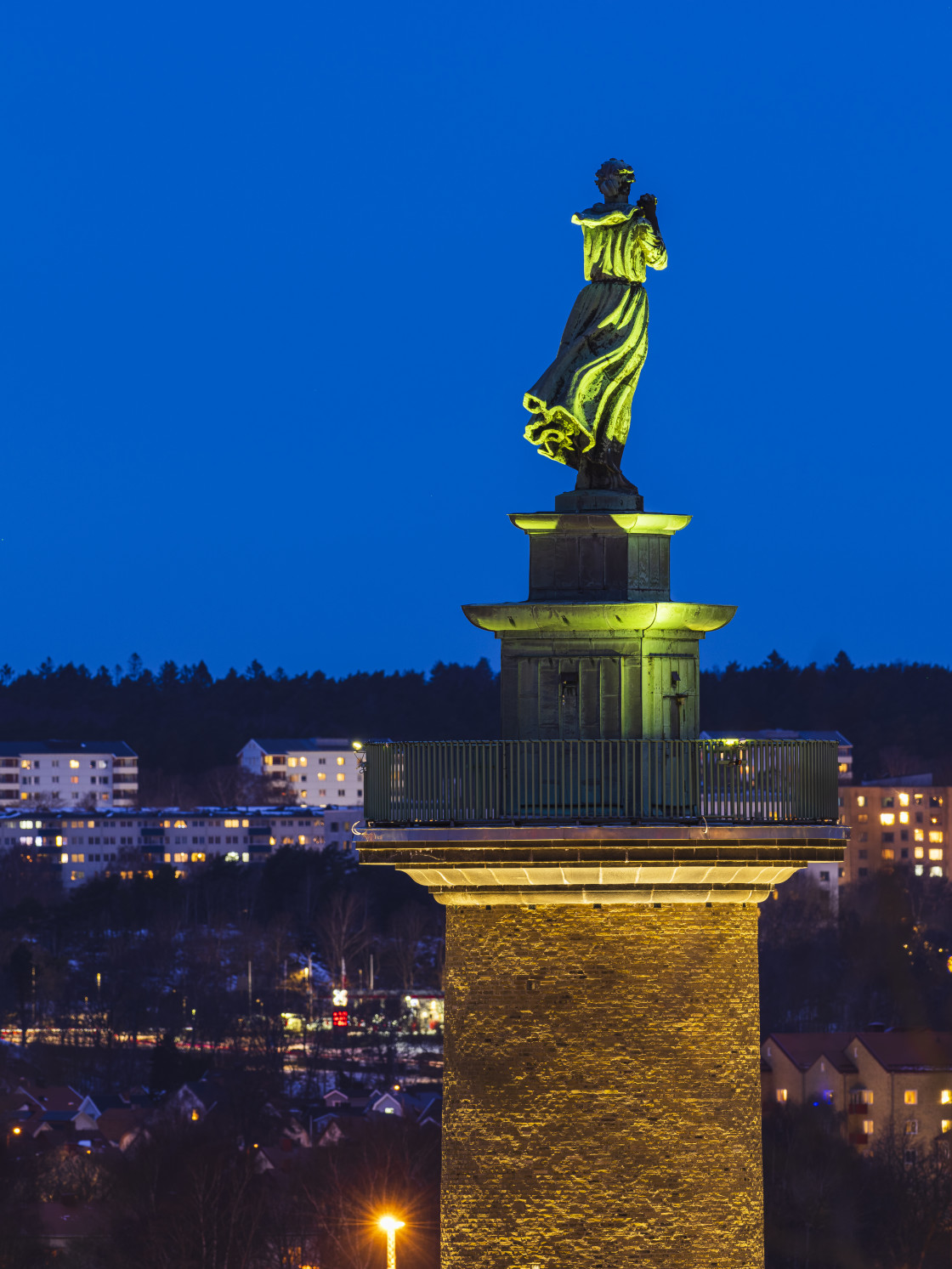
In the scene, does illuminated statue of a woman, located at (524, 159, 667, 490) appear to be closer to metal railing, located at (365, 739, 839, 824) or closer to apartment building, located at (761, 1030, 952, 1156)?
metal railing, located at (365, 739, 839, 824)

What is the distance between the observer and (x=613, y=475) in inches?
567

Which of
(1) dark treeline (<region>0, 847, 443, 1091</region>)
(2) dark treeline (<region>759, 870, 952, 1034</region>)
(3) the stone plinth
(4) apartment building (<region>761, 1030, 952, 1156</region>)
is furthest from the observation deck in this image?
(2) dark treeline (<region>759, 870, 952, 1034</region>)

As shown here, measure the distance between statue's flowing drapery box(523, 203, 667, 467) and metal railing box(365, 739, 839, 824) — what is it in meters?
1.63

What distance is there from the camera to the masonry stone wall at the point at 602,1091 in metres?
13.8

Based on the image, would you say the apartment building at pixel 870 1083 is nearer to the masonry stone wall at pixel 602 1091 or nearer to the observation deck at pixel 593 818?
the masonry stone wall at pixel 602 1091

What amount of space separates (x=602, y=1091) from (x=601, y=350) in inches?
151

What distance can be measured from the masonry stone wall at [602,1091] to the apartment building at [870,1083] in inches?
3150

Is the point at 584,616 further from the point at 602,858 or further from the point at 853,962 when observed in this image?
the point at 853,962

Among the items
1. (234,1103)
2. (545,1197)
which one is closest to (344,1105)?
(234,1103)

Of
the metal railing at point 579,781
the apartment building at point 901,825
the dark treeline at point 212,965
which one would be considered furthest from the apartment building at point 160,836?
the metal railing at point 579,781

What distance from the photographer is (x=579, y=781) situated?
14008mm

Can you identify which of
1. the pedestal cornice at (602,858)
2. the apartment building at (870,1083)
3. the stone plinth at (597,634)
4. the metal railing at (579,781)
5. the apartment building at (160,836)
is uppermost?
the apartment building at (160,836)

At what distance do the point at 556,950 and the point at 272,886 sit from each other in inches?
5696

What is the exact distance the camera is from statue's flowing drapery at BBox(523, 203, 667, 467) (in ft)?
47.4
